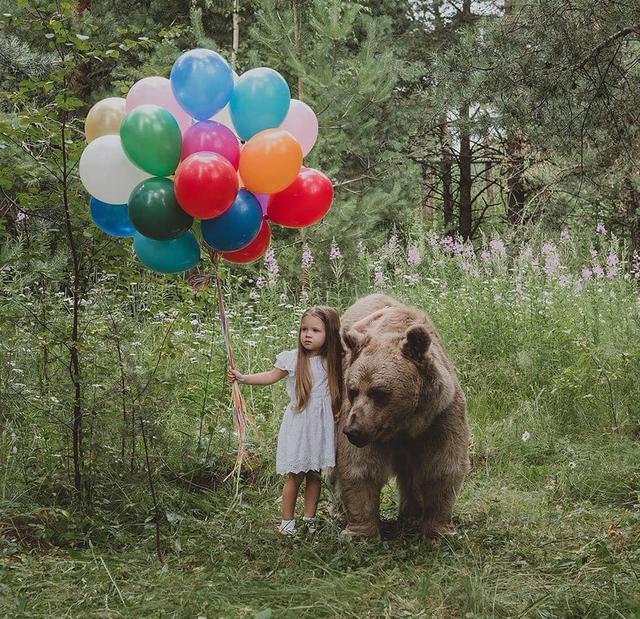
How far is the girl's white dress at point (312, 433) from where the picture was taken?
4.58m

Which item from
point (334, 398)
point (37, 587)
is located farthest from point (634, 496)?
point (37, 587)

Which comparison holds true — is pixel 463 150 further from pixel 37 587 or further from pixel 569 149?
pixel 37 587

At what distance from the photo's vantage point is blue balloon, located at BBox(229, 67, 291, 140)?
4105mm

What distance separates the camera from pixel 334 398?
4621mm

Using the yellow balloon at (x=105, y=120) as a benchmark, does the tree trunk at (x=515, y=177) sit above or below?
above

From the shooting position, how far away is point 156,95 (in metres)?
4.20

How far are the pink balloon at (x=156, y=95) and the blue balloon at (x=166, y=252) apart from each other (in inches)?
21.4

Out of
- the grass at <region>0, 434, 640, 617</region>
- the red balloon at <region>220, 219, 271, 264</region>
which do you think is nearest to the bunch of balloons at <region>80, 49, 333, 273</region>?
the red balloon at <region>220, 219, 271, 264</region>

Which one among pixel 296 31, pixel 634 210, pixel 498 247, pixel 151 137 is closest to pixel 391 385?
pixel 151 137

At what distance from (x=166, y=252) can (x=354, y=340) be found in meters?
1.02

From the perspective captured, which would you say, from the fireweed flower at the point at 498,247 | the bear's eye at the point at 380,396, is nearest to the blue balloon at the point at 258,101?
the bear's eye at the point at 380,396

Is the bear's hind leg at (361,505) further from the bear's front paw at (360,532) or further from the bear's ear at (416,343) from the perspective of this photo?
the bear's ear at (416,343)

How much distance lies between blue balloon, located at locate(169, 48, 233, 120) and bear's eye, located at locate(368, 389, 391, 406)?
1518mm

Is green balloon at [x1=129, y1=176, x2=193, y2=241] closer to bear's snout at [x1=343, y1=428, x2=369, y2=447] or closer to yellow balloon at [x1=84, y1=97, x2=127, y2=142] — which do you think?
yellow balloon at [x1=84, y1=97, x2=127, y2=142]
